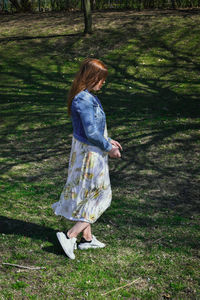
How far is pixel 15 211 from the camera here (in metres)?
5.91

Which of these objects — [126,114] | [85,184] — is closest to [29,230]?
[85,184]

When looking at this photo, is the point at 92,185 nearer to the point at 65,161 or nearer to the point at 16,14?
the point at 65,161

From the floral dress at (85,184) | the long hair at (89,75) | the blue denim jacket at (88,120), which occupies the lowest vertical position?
the floral dress at (85,184)

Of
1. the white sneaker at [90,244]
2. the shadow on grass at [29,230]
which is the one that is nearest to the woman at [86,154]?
the white sneaker at [90,244]

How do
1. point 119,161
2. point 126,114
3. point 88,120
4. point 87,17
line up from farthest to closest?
point 87,17, point 126,114, point 119,161, point 88,120

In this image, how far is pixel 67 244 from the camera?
4406 millimetres

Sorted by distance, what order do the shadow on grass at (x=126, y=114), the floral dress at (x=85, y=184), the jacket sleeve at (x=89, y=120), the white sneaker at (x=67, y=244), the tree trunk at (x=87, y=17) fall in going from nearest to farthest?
the jacket sleeve at (x=89, y=120), the floral dress at (x=85, y=184), the white sneaker at (x=67, y=244), the shadow on grass at (x=126, y=114), the tree trunk at (x=87, y=17)

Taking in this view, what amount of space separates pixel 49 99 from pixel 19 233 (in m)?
7.62

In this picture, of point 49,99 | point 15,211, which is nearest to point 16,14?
point 49,99

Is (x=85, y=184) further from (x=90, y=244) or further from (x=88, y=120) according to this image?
(x=90, y=244)

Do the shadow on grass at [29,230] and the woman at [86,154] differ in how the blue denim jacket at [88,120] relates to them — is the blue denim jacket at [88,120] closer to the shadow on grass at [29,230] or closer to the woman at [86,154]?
the woman at [86,154]

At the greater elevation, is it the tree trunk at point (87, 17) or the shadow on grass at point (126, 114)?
the tree trunk at point (87, 17)

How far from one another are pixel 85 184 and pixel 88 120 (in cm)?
74

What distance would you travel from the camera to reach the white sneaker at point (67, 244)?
438 centimetres
